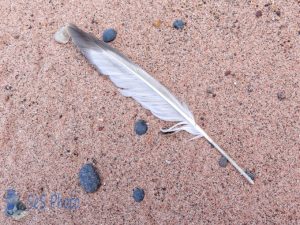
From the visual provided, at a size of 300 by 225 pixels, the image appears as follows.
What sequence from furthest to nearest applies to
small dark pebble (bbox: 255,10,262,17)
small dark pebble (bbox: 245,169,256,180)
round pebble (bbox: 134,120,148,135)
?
small dark pebble (bbox: 255,10,262,17) → round pebble (bbox: 134,120,148,135) → small dark pebble (bbox: 245,169,256,180)

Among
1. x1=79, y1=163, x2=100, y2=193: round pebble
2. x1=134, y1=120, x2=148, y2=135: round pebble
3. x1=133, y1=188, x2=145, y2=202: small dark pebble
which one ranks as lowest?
x1=133, y1=188, x2=145, y2=202: small dark pebble

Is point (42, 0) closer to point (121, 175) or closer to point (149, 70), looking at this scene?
point (149, 70)

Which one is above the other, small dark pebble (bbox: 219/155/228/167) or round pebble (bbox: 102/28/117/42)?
round pebble (bbox: 102/28/117/42)

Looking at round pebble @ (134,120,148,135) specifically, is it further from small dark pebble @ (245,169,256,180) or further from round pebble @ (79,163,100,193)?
small dark pebble @ (245,169,256,180)

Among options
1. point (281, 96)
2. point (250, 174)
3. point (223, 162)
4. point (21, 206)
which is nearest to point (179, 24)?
point (281, 96)

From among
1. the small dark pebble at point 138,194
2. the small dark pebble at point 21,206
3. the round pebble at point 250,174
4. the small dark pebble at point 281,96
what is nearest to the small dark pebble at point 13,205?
the small dark pebble at point 21,206

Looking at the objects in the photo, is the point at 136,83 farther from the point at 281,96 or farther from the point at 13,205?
the point at 13,205

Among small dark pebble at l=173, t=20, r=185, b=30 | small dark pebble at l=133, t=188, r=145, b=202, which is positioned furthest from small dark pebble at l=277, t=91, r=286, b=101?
small dark pebble at l=133, t=188, r=145, b=202

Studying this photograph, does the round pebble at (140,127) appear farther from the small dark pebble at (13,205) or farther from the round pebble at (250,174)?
the small dark pebble at (13,205)
